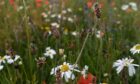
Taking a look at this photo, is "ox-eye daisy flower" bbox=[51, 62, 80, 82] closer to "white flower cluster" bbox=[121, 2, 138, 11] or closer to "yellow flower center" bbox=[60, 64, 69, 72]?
"yellow flower center" bbox=[60, 64, 69, 72]

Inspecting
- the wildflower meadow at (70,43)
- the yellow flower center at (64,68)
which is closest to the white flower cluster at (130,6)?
the wildflower meadow at (70,43)

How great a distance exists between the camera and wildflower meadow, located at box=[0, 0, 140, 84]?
2.12 m

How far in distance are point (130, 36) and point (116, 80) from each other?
→ 1264 millimetres

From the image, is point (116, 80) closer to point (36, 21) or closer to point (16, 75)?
point (16, 75)

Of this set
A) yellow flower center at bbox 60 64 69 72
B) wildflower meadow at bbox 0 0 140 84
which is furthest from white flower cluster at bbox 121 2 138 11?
yellow flower center at bbox 60 64 69 72

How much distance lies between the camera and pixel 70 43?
3.15 m

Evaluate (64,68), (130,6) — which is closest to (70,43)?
(64,68)

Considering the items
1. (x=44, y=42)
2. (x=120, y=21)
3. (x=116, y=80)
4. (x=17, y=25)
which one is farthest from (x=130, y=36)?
(x=116, y=80)

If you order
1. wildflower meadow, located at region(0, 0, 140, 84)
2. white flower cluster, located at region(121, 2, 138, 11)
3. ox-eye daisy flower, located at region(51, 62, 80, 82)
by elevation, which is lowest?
ox-eye daisy flower, located at region(51, 62, 80, 82)

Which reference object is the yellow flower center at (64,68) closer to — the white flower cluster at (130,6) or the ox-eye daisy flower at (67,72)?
the ox-eye daisy flower at (67,72)

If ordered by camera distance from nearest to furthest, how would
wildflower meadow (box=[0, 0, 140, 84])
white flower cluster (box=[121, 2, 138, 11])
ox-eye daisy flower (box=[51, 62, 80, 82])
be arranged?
ox-eye daisy flower (box=[51, 62, 80, 82])
wildflower meadow (box=[0, 0, 140, 84])
white flower cluster (box=[121, 2, 138, 11])

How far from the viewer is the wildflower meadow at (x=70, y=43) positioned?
83.4 inches

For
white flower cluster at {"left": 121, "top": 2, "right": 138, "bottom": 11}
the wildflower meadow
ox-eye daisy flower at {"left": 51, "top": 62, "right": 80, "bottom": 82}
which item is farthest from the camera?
white flower cluster at {"left": 121, "top": 2, "right": 138, "bottom": 11}

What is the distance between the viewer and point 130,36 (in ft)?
11.5
